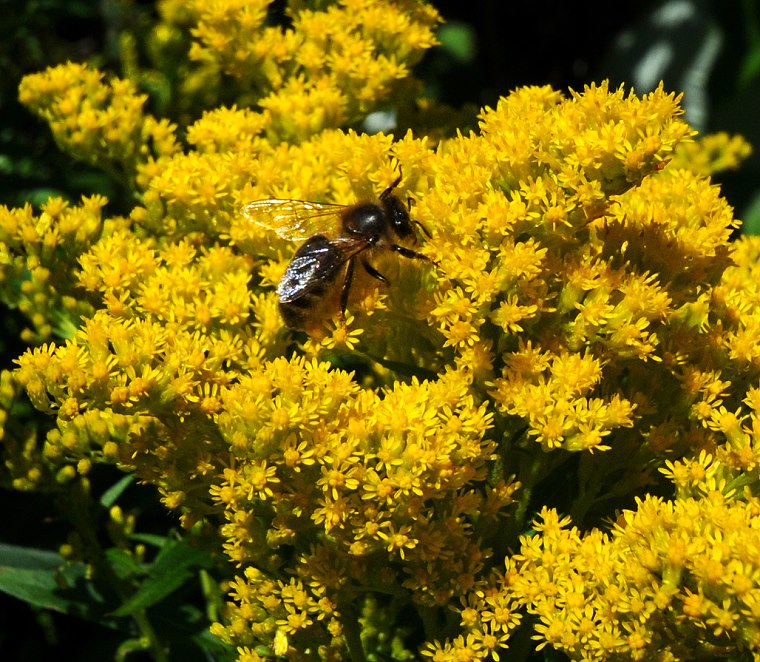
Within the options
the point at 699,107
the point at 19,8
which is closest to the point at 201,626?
the point at 19,8

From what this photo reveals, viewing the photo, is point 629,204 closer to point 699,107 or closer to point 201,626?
point 201,626

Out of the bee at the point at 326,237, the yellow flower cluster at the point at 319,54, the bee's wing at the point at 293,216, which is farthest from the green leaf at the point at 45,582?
the yellow flower cluster at the point at 319,54

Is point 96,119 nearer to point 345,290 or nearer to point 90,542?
point 345,290

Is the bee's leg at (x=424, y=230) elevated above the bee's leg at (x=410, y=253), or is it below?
above

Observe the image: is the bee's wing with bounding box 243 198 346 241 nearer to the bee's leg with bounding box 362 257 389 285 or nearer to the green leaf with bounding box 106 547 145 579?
the bee's leg with bounding box 362 257 389 285

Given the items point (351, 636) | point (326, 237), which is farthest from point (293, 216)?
point (351, 636)

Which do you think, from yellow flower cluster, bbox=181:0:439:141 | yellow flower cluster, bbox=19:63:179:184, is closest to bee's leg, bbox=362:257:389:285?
yellow flower cluster, bbox=181:0:439:141

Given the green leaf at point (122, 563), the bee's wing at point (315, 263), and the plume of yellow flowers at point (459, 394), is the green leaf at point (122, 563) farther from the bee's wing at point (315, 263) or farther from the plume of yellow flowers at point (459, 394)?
the bee's wing at point (315, 263)
